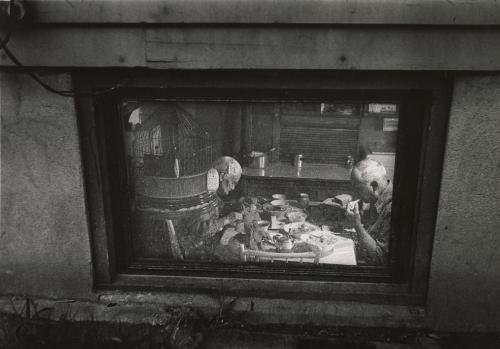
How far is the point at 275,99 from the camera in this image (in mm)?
3311

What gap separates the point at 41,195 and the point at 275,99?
2.20m

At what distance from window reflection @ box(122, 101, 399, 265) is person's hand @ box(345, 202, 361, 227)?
0.01m

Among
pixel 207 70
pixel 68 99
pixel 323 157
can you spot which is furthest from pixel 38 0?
pixel 323 157

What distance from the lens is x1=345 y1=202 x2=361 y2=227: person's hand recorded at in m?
3.64

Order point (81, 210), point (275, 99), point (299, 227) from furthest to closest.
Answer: point (299, 227), point (81, 210), point (275, 99)

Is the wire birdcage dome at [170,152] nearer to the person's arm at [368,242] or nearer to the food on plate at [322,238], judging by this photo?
the food on plate at [322,238]

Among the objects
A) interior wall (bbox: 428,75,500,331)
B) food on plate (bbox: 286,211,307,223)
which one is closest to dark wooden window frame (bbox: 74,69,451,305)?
interior wall (bbox: 428,75,500,331)

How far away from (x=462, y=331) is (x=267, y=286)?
177 cm

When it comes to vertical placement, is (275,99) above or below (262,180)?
above

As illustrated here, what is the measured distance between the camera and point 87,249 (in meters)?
3.52

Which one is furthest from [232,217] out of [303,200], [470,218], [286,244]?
[470,218]

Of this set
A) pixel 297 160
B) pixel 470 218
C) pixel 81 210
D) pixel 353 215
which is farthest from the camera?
pixel 353 215

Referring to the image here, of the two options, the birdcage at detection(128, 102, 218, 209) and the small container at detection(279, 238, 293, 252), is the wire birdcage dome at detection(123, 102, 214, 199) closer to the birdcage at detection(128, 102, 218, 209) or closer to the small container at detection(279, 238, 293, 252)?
the birdcage at detection(128, 102, 218, 209)

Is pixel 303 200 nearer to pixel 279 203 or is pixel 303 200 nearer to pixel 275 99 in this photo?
pixel 279 203
